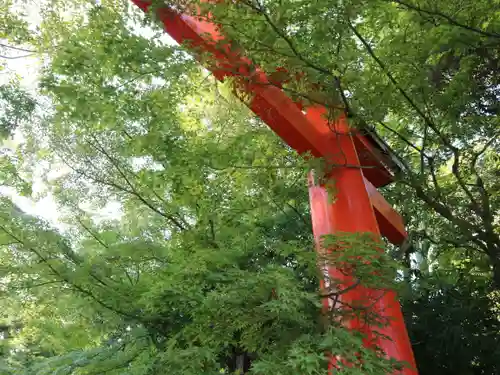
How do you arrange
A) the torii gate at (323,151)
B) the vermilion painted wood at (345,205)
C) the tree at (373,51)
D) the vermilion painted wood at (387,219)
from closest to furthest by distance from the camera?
the tree at (373,51) → the torii gate at (323,151) → the vermilion painted wood at (345,205) → the vermilion painted wood at (387,219)

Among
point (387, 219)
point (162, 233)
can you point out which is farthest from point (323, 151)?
point (162, 233)

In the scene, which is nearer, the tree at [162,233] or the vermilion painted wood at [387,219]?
the tree at [162,233]

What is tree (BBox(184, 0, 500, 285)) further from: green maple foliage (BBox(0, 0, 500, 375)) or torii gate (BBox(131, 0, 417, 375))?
torii gate (BBox(131, 0, 417, 375))

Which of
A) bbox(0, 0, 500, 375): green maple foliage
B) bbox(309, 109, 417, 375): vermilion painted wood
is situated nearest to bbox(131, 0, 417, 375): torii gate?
bbox(309, 109, 417, 375): vermilion painted wood

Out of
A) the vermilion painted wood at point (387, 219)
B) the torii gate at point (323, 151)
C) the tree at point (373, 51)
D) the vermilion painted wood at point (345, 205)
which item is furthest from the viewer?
the vermilion painted wood at point (387, 219)

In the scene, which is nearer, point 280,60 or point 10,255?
point 280,60

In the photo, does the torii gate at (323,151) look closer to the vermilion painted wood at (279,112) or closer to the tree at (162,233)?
the vermilion painted wood at (279,112)

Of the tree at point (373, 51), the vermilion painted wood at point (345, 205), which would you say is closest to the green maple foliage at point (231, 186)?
the tree at point (373, 51)

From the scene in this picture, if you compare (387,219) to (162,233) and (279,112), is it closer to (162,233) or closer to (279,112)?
(279,112)

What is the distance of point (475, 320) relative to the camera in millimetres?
3775

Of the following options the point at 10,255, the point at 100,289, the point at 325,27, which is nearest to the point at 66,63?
the point at 325,27

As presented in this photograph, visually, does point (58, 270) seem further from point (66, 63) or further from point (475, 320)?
point (475, 320)

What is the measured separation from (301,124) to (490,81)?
1915 mm

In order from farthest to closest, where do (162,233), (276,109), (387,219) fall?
(162,233) → (387,219) → (276,109)
